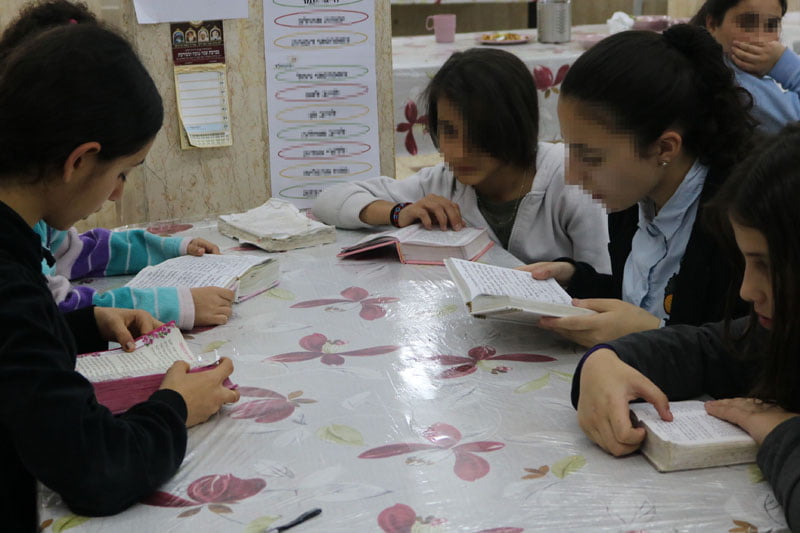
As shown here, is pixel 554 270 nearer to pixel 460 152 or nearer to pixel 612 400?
pixel 460 152

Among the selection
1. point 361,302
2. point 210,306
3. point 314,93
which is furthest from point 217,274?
point 314,93

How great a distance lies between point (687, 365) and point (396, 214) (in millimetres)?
885

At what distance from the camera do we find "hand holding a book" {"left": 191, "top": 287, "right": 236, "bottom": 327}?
1323mm

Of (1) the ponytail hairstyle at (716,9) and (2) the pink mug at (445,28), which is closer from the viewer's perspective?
(1) the ponytail hairstyle at (716,9)

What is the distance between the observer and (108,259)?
1608 mm

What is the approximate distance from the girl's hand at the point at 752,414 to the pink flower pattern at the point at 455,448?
240 mm

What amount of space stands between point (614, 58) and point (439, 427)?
1.97ft

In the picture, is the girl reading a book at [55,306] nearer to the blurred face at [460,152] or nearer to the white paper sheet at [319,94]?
the blurred face at [460,152]

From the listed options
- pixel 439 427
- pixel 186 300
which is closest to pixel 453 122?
pixel 186 300

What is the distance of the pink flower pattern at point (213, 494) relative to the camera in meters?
0.83

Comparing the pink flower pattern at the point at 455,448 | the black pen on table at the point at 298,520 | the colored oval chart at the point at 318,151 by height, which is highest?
the colored oval chart at the point at 318,151

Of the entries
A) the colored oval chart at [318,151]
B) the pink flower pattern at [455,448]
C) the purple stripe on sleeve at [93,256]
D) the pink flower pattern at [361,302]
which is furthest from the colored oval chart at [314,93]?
the pink flower pattern at [455,448]

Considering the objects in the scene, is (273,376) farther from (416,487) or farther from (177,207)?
(177,207)

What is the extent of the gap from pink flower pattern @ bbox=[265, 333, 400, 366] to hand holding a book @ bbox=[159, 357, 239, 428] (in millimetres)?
154
